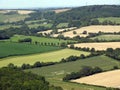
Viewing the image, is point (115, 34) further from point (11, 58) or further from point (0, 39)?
point (11, 58)

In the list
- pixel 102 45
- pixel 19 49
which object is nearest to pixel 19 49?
pixel 19 49

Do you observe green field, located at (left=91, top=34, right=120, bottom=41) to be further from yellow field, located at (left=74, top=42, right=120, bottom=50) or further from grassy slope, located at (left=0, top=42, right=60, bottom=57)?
grassy slope, located at (left=0, top=42, right=60, bottom=57)

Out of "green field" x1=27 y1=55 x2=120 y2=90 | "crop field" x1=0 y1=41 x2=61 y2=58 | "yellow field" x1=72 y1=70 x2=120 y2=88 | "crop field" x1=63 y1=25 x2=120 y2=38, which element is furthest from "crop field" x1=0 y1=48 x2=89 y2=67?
→ "crop field" x1=63 y1=25 x2=120 y2=38

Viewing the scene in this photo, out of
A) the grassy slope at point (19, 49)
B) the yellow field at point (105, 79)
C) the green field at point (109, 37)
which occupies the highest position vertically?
the yellow field at point (105, 79)

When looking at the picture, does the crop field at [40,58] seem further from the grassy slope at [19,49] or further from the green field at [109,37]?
the green field at [109,37]

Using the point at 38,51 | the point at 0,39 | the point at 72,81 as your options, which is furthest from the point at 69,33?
the point at 72,81

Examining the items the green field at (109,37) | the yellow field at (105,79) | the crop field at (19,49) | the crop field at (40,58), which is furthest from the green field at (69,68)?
the green field at (109,37)

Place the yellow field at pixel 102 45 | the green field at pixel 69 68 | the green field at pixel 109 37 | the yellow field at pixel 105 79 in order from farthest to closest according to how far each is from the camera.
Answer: the green field at pixel 109 37 → the yellow field at pixel 102 45 → the green field at pixel 69 68 → the yellow field at pixel 105 79
